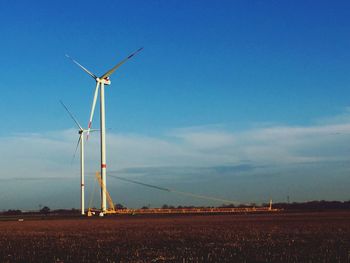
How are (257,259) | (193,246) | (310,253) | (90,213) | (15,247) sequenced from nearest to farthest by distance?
1. (257,259)
2. (310,253)
3. (193,246)
4. (15,247)
5. (90,213)

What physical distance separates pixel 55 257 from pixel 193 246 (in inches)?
361

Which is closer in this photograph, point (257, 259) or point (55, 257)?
point (257, 259)

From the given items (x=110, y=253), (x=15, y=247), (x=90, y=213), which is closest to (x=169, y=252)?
(x=110, y=253)

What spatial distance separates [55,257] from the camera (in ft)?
105

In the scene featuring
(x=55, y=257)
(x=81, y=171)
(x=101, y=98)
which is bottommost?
(x=55, y=257)

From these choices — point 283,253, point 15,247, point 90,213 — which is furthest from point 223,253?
point 90,213

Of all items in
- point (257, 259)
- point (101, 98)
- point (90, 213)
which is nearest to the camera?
point (257, 259)

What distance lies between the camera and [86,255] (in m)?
32.5

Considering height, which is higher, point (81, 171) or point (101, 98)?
point (101, 98)

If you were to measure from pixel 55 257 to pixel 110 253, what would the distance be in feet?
10.6

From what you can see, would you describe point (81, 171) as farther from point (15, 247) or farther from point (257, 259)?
point (257, 259)

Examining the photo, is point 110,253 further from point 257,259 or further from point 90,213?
point 90,213

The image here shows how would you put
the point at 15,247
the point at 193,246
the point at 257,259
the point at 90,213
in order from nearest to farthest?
the point at 257,259, the point at 193,246, the point at 15,247, the point at 90,213

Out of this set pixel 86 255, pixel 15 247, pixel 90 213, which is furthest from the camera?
pixel 90 213
